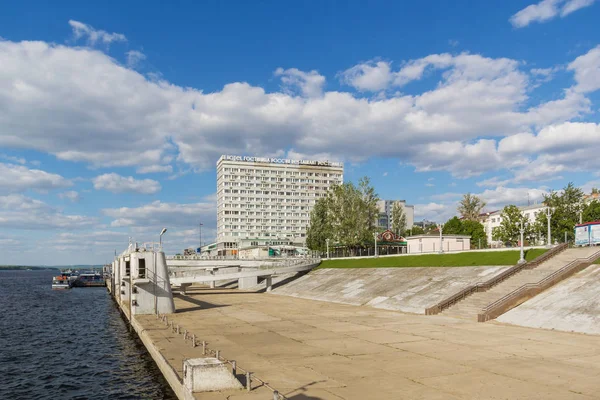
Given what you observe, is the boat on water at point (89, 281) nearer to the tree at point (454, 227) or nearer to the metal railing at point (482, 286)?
the tree at point (454, 227)

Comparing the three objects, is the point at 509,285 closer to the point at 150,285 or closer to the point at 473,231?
the point at 150,285

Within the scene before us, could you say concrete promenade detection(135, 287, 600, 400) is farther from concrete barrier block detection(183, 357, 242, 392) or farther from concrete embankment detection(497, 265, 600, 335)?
concrete embankment detection(497, 265, 600, 335)

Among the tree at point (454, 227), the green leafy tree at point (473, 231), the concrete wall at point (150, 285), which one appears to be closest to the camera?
the concrete wall at point (150, 285)

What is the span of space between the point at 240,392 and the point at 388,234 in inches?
3710

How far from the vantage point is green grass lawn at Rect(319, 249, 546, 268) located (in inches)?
2276

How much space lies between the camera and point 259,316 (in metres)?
48.8

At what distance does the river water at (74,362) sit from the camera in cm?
2638

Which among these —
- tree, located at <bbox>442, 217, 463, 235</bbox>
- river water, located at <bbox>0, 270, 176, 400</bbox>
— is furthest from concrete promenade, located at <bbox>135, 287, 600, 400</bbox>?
tree, located at <bbox>442, 217, 463, 235</bbox>

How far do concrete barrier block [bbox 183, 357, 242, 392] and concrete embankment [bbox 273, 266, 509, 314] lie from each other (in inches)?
1259

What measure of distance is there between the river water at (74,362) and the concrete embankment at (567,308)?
27.2m

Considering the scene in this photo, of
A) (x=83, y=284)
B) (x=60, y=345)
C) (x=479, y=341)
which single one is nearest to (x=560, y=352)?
(x=479, y=341)

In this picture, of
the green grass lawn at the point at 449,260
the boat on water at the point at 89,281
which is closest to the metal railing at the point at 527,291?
the green grass lawn at the point at 449,260

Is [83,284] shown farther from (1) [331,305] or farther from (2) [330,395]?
(2) [330,395]

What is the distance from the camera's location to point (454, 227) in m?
149
